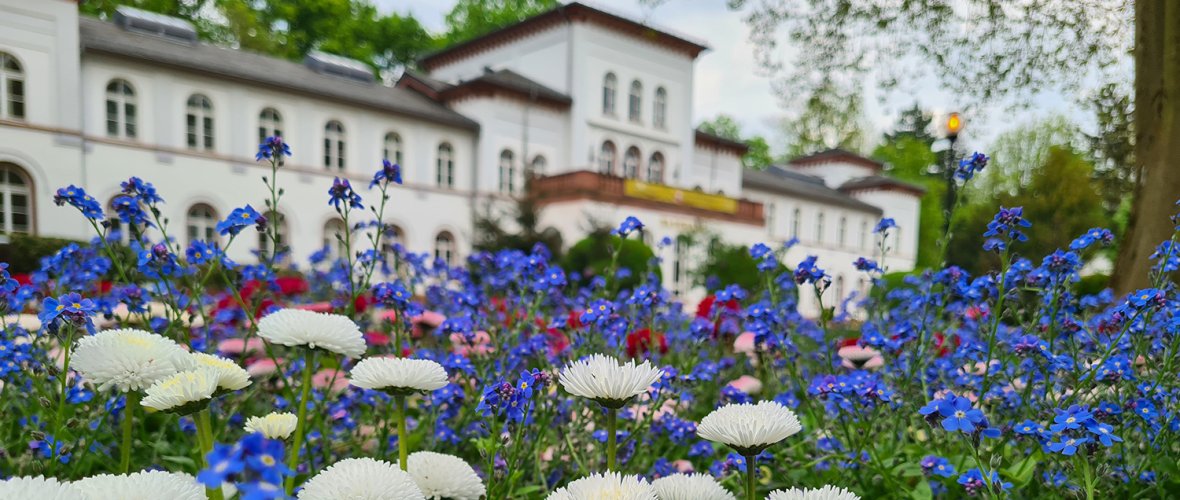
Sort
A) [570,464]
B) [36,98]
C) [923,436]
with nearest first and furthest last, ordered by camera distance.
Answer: [570,464], [923,436], [36,98]

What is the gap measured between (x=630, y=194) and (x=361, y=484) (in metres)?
19.0

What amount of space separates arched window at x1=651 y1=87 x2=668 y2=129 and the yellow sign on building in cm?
361

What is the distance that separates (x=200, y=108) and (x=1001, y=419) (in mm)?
18439

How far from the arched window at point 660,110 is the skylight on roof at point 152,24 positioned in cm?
1439

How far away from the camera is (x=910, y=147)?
1567 inches

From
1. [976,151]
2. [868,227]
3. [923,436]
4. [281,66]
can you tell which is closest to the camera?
[976,151]

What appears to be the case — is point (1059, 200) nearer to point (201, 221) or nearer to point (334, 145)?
point (334, 145)

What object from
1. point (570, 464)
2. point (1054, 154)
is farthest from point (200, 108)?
point (1054, 154)

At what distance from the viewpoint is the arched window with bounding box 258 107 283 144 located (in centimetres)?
1709

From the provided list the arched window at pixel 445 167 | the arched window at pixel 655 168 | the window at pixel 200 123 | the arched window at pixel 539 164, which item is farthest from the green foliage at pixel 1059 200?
the window at pixel 200 123

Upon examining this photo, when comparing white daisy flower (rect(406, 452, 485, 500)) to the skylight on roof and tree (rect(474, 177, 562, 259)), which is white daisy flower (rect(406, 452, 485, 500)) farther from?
the skylight on roof

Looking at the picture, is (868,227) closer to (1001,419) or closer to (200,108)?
(200,108)

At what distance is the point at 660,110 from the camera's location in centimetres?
2378

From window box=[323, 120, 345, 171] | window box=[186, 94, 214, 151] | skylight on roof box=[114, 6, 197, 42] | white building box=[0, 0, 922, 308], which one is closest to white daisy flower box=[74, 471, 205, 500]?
white building box=[0, 0, 922, 308]
